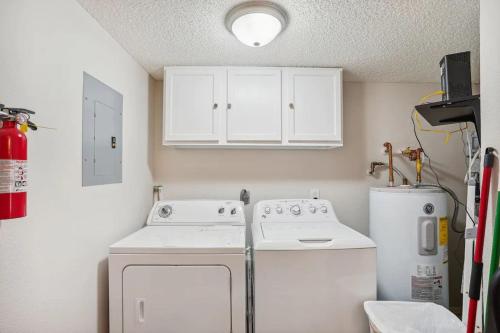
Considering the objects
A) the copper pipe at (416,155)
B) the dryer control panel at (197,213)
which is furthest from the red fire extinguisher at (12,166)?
the copper pipe at (416,155)

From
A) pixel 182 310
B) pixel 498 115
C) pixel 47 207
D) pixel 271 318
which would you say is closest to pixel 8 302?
pixel 47 207

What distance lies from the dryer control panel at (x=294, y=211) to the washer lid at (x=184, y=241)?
28 centimetres

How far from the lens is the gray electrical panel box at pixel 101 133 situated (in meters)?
1.46

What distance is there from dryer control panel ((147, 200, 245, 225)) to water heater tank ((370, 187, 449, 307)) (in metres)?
1.24

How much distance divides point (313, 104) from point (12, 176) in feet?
6.58

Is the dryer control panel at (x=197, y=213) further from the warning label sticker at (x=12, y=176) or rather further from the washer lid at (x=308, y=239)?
the warning label sticker at (x=12, y=176)

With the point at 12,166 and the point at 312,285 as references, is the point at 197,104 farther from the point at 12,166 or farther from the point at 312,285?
the point at 312,285

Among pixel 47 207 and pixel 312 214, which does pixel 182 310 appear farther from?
pixel 312 214

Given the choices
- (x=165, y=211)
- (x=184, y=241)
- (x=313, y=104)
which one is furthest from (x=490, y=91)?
(x=165, y=211)

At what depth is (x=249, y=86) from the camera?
2.19 m

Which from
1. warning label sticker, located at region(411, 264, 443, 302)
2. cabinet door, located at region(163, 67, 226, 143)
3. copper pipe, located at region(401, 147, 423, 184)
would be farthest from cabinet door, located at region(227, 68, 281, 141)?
warning label sticker, located at region(411, 264, 443, 302)

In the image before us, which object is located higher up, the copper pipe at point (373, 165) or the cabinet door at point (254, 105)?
the cabinet door at point (254, 105)

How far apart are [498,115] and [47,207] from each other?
6.46 feet

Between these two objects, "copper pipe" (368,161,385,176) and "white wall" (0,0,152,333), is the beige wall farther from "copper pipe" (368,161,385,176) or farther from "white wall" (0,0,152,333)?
"white wall" (0,0,152,333)
